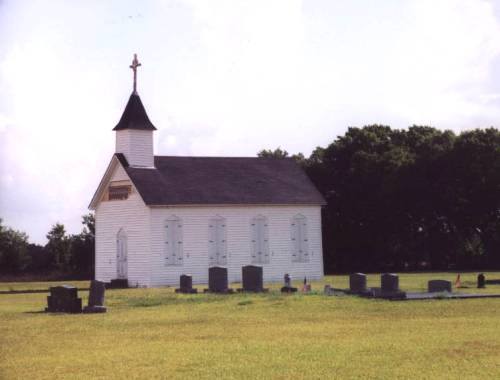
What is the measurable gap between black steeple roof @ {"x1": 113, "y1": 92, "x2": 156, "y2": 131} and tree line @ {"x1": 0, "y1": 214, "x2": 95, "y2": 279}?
17649mm

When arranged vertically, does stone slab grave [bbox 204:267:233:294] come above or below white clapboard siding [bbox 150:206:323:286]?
below

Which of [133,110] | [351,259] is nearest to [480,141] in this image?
[351,259]

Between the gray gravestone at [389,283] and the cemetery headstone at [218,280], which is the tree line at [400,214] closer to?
the cemetery headstone at [218,280]

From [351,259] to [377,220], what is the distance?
3416 mm

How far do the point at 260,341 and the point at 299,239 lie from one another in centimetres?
3196

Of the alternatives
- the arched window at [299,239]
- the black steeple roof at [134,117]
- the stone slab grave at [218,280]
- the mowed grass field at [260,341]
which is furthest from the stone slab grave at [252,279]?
the black steeple roof at [134,117]

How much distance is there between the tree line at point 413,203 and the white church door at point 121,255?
74.9 ft

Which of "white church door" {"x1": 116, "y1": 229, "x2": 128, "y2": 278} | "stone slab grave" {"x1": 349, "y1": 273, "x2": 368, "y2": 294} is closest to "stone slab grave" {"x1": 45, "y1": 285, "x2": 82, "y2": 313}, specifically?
"stone slab grave" {"x1": 349, "y1": 273, "x2": 368, "y2": 294}

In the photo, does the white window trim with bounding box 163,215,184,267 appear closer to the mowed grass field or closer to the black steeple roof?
the black steeple roof

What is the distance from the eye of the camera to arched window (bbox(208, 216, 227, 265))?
158 feet

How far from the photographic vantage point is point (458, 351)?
55.0 ft

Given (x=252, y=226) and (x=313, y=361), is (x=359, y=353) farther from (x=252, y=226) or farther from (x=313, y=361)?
(x=252, y=226)

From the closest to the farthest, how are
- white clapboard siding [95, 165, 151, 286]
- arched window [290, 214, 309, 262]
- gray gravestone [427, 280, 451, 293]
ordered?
gray gravestone [427, 280, 451, 293] → white clapboard siding [95, 165, 151, 286] → arched window [290, 214, 309, 262]

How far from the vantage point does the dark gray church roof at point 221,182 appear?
4759 cm
